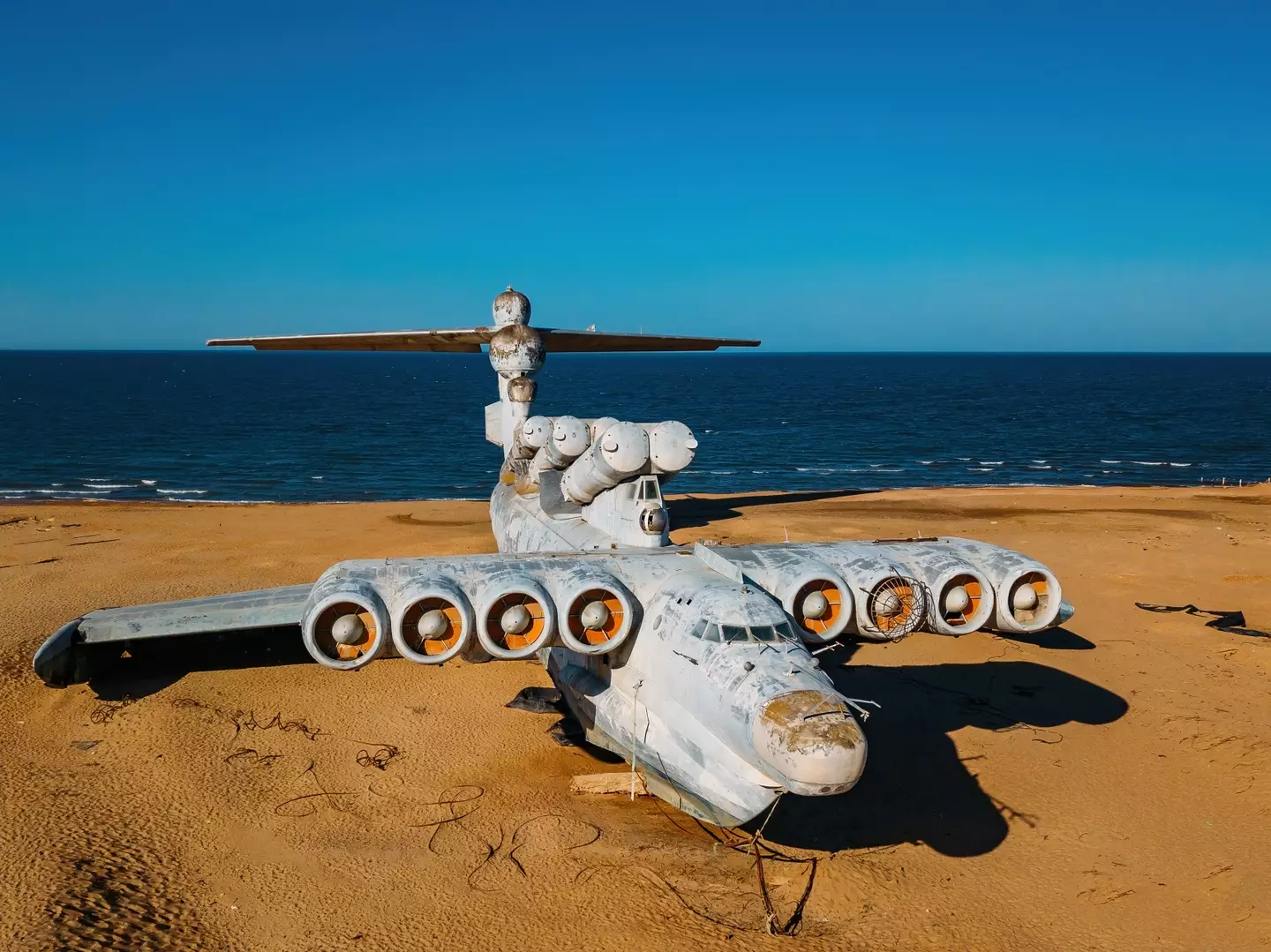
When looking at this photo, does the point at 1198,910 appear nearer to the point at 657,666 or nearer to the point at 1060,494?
the point at 657,666

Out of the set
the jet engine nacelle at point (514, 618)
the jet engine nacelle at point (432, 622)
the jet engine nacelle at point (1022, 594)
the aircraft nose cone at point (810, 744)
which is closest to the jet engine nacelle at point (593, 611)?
the jet engine nacelle at point (514, 618)

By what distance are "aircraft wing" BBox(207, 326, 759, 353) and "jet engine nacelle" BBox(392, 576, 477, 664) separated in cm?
1145

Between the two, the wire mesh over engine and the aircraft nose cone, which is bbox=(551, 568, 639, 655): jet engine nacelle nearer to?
the aircraft nose cone

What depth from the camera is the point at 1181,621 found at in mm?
20156

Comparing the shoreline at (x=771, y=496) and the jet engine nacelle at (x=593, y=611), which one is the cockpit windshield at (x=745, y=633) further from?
the shoreline at (x=771, y=496)

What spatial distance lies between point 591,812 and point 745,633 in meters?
3.87

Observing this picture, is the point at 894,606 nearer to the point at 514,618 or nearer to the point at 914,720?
the point at 914,720

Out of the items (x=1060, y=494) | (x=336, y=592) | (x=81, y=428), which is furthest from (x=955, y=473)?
(x=81, y=428)

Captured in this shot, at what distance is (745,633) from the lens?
10539 millimetres

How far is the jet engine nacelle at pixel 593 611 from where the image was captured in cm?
1138

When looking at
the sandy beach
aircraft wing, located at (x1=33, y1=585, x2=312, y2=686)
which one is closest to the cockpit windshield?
the sandy beach

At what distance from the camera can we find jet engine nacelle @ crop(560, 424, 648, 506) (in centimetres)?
1436

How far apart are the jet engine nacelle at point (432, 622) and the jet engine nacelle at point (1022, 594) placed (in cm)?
754

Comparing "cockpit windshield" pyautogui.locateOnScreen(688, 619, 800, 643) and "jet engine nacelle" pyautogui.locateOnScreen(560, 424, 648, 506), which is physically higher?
"jet engine nacelle" pyautogui.locateOnScreen(560, 424, 648, 506)
